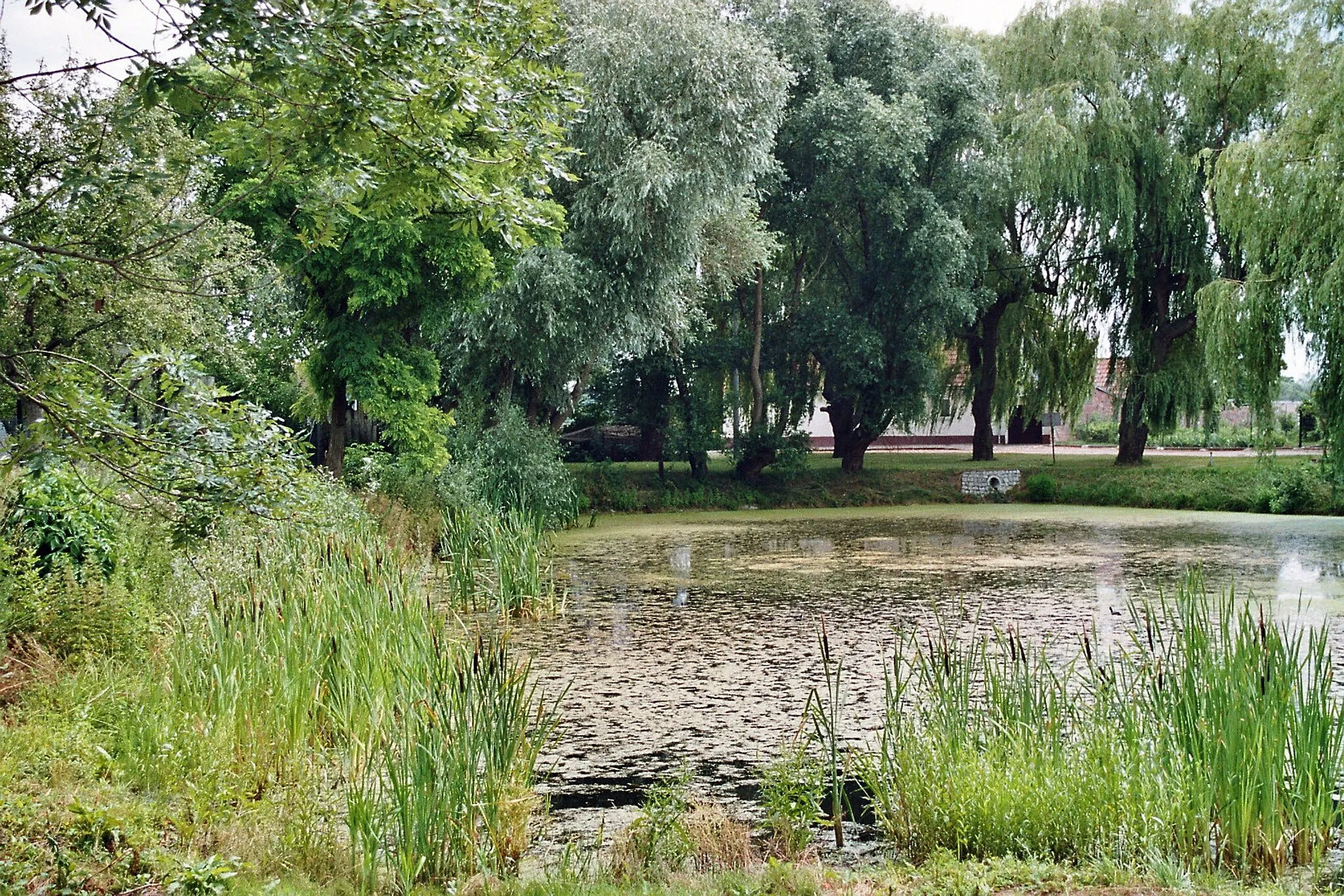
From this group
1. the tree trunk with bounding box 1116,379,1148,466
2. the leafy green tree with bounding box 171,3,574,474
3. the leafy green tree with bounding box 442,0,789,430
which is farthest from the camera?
the tree trunk with bounding box 1116,379,1148,466

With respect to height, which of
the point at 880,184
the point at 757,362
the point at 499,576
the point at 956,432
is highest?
the point at 880,184

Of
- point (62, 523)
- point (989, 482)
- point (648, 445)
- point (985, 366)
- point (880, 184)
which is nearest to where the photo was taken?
point (62, 523)

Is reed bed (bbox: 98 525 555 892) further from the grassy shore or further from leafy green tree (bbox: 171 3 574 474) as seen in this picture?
the grassy shore

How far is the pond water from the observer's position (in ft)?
19.2

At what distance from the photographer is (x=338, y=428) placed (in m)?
16.1

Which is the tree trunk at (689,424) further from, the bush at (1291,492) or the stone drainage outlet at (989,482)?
the bush at (1291,492)

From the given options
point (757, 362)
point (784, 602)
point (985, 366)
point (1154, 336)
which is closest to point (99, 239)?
point (784, 602)

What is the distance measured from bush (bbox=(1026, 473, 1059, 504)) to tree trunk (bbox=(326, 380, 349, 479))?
14.1 metres

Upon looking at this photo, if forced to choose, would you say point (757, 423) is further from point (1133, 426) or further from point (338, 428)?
point (338, 428)

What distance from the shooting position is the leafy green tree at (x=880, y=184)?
882 inches

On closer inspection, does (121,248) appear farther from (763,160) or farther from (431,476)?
(763,160)

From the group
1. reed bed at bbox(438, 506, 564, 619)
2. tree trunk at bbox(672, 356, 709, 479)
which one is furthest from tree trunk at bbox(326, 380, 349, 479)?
tree trunk at bbox(672, 356, 709, 479)

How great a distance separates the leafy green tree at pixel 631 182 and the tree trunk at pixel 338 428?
2.21m

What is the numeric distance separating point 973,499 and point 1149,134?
26.2 feet
